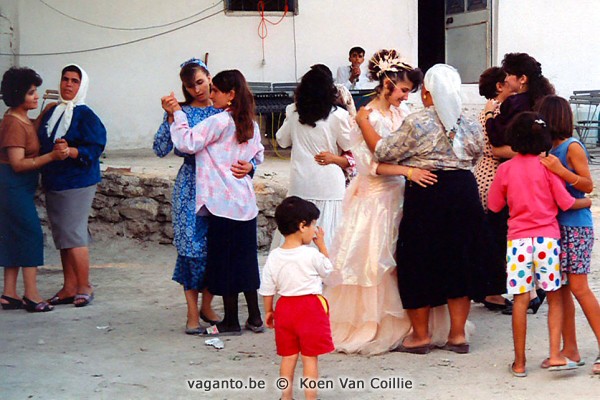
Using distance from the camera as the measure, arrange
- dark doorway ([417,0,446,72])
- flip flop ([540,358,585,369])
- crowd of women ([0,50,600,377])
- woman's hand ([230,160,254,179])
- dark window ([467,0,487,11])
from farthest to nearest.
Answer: dark doorway ([417,0,446,72]), dark window ([467,0,487,11]), woman's hand ([230,160,254,179]), flip flop ([540,358,585,369]), crowd of women ([0,50,600,377])

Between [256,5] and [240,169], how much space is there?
266 inches

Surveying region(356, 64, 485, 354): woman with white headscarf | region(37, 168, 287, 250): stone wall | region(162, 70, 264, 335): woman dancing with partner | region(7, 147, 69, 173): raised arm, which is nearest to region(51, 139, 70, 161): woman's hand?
region(7, 147, 69, 173): raised arm

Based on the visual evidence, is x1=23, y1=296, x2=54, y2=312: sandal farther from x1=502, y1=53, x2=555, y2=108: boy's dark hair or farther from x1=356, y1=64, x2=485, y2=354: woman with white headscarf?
x1=502, y1=53, x2=555, y2=108: boy's dark hair

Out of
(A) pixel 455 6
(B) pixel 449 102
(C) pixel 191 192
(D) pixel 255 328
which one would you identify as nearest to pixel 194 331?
(D) pixel 255 328

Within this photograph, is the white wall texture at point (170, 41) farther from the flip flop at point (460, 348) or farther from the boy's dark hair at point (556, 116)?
the boy's dark hair at point (556, 116)

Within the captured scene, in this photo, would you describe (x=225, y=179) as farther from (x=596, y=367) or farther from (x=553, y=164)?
(x=596, y=367)

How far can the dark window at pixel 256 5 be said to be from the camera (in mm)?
11797

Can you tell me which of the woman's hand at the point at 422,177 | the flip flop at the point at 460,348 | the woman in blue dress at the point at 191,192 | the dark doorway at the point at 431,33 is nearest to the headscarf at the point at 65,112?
the woman in blue dress at the point at 191,192

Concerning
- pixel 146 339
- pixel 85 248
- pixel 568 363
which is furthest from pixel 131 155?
pixel 568 363

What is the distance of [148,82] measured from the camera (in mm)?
11461

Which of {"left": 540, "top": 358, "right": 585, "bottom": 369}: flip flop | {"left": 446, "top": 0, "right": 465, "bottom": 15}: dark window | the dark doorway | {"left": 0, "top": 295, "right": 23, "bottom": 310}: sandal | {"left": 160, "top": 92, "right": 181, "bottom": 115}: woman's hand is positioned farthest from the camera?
the dark doorway

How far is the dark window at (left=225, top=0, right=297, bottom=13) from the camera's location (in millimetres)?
11797

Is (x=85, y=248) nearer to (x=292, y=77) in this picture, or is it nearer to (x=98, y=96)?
(x=98, y=96)

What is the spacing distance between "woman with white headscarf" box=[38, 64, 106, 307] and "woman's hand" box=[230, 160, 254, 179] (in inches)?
55.1
